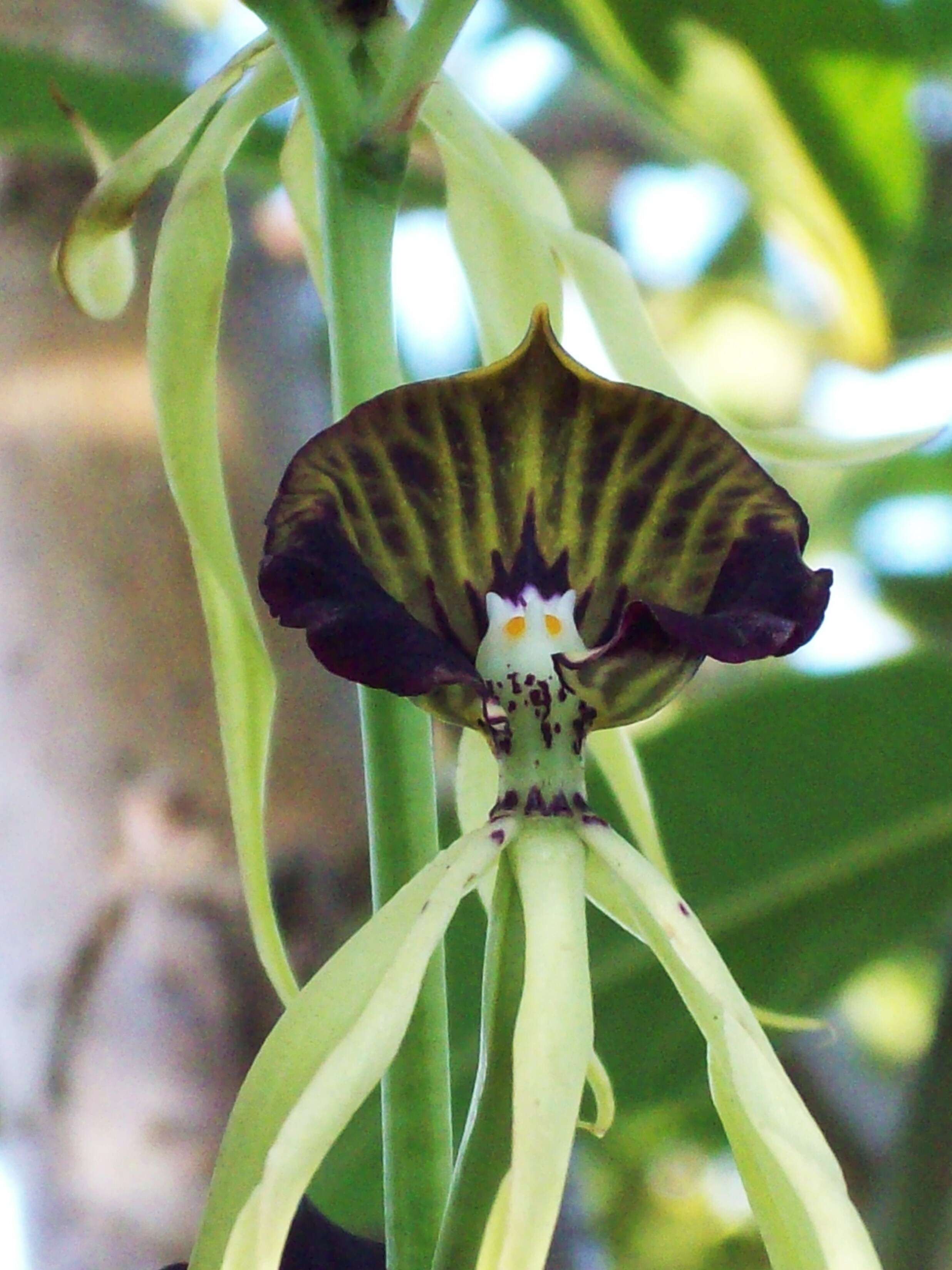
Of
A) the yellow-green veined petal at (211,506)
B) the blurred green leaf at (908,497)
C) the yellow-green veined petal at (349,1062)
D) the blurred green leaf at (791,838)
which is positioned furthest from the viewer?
the blurred green leaf at (908,497)

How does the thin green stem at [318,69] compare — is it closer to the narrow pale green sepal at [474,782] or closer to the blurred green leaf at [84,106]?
the narrow pale green sepal at [474,782]

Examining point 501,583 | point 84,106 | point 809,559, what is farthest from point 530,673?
point 809,559

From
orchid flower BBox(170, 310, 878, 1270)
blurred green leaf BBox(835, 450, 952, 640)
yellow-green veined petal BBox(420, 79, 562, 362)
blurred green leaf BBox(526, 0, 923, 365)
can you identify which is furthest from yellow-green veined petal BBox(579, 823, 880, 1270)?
blurred green leaf BBox(835, 450, 952, 640)

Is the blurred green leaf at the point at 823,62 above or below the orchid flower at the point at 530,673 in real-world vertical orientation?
above

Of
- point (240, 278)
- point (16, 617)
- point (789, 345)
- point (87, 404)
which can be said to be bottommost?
point (16, 617)

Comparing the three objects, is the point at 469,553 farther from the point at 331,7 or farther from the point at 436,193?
the point at 436,193

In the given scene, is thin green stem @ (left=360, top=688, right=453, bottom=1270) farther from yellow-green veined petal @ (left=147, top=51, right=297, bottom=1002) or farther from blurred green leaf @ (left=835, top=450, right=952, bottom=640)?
blurred green leaf @ (left=835, top=450, right=952, bottom=640)

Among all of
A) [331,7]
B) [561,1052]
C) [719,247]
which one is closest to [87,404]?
[331,7]

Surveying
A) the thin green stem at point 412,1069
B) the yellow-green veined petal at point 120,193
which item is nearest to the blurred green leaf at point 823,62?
the yellow-green veined petal at point 120,193
